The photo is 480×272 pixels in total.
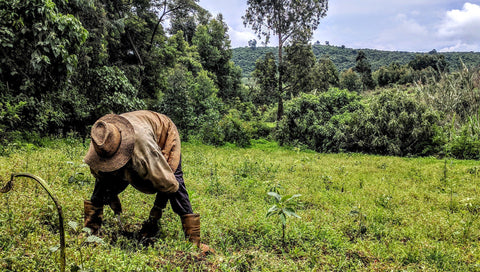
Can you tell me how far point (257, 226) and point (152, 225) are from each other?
145 centimetres

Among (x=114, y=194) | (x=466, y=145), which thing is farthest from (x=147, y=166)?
(x=466, y=145)

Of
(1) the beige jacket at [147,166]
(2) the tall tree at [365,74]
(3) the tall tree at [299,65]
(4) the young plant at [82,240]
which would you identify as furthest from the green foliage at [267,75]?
(2) the tall tree at [365,74]

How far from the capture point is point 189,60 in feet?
85.4

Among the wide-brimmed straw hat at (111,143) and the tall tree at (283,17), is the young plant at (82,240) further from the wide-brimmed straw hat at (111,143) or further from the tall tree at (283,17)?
the tall tree at (283,17)

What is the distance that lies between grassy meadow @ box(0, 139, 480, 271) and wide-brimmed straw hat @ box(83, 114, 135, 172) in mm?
550

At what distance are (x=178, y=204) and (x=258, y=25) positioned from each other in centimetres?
1897

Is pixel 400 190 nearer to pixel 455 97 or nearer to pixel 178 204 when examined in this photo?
pixel 178 204

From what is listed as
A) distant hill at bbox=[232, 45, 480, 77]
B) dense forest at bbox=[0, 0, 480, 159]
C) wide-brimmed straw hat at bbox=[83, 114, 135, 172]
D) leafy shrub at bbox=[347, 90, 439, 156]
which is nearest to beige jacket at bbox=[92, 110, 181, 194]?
wide-brimmed straw hat at bbox=[83, 114, 135, 172]

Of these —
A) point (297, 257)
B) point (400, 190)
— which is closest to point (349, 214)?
point (297, 257)

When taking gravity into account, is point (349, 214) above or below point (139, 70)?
below

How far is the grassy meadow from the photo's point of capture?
Result: 2.48 metres

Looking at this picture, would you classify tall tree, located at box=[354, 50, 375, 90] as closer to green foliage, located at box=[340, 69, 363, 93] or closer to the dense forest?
green foliage, located at box=[340, 69, 363, 93]

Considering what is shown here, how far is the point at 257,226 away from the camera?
3.97m

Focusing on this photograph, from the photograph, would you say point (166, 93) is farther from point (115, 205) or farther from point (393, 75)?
point (393, 75)
